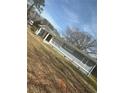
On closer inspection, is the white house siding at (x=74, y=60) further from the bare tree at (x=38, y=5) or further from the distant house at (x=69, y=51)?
the bare tree at (x=38, y=5)

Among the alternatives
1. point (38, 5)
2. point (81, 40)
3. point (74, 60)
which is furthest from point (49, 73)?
point (38, 5)

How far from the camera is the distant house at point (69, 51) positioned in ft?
6.20

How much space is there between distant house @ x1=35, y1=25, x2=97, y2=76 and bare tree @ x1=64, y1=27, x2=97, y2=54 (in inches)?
1.4

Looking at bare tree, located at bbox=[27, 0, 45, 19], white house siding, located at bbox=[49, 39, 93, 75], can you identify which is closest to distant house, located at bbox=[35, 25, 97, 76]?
white house siding, located at bbox=[49, 39, 93, 75]

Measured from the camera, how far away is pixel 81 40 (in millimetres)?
2002

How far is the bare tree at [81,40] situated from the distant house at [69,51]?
35mm

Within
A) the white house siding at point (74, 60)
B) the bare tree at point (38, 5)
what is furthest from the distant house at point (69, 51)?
the bare tree at point (38, 5)

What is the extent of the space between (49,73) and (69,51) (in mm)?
202

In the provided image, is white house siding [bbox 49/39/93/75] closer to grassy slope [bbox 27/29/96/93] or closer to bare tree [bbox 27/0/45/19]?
grassy slope [bbox 27/29/96/93]

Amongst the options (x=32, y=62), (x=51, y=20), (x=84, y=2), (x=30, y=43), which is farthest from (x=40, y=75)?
(x=84, y=2)
